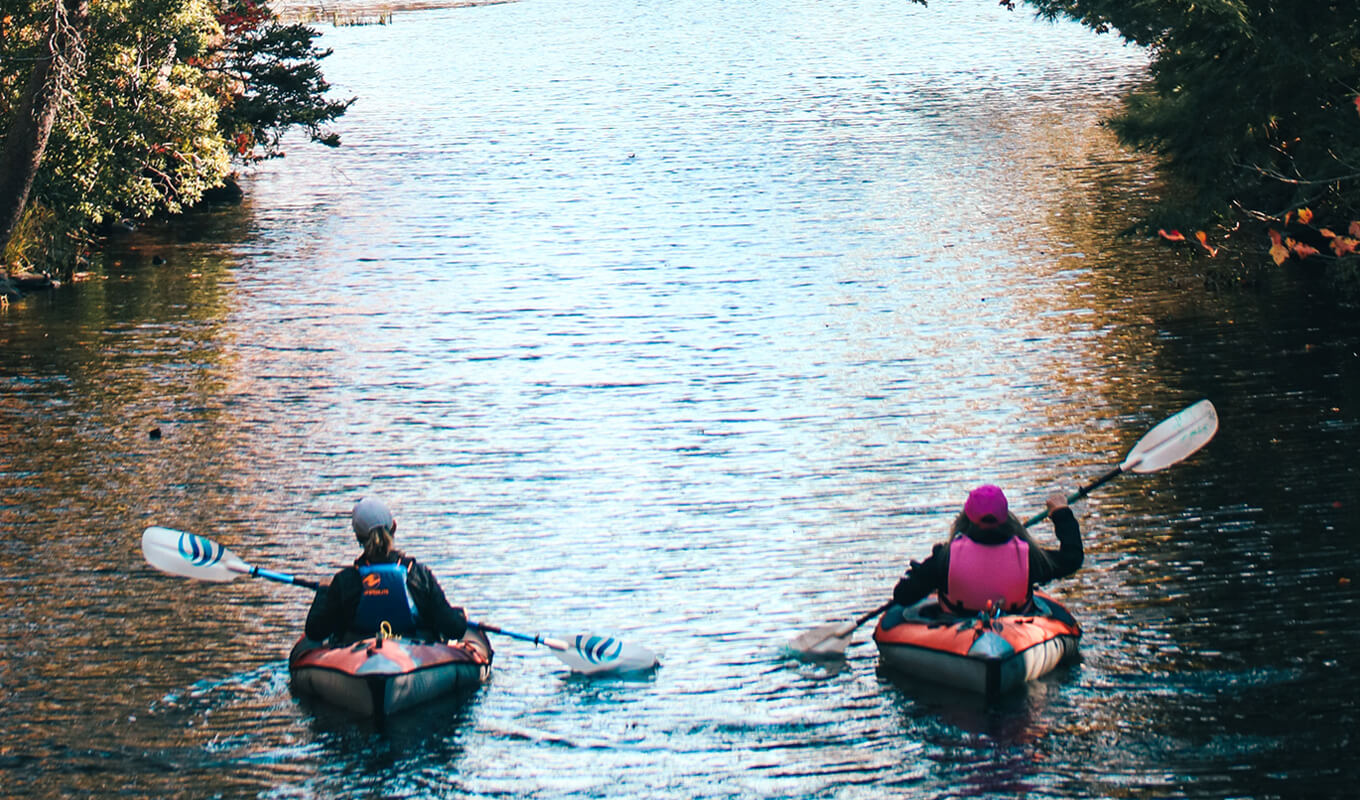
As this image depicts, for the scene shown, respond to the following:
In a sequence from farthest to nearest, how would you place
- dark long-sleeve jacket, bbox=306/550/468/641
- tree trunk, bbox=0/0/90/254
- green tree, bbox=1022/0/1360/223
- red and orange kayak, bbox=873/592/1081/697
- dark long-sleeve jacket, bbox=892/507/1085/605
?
1. tree trunk, bbox=0/0/90/254
2. green tree, bbox=1022/0/1360/223
3. dark long-sleeve jacket, bbox=892/507/1085/605
4. dark long-sleeve jacket, bbox=306/550/468/641
5. red and orange kayak, bbox=873/592/1081/697

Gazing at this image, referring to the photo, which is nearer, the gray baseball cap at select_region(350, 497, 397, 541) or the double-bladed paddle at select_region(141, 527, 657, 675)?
the gray baseball cap at select_region(350, 497, 397, 541)

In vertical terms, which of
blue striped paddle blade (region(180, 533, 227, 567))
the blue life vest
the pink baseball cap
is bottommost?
blue striped paddle blade (region(180, 533, 227, 567))

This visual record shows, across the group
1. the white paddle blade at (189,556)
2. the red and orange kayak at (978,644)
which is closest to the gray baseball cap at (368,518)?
the white paddle blade at (189,556)

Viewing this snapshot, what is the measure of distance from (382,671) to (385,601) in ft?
2.16

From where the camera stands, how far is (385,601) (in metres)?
13.2

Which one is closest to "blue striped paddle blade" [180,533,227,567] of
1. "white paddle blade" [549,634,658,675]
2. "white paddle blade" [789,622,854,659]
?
"white paddle blade" [549,634,658,675]

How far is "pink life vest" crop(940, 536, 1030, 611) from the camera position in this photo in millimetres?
13156

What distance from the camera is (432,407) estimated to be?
23.3 meters

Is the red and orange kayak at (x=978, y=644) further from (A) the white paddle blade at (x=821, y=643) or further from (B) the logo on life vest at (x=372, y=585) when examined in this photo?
(B) the logo on life vest at (x=372, y=585)

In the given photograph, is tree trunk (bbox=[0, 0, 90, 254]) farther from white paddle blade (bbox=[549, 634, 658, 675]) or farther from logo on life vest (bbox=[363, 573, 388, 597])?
white paddle blade (bbox=[549, 634, 658, 675])

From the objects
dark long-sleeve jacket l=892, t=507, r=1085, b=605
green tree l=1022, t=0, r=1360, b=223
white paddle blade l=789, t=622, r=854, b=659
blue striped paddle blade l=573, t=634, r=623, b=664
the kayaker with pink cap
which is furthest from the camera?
green tree l=1022, t=0, r=1360, b=223

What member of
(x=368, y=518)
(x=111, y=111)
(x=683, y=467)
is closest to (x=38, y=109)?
(x=111, y=111)

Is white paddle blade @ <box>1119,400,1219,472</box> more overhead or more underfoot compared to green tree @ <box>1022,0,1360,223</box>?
more underfoot

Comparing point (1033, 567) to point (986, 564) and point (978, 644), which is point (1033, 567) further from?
point (978, 644)
